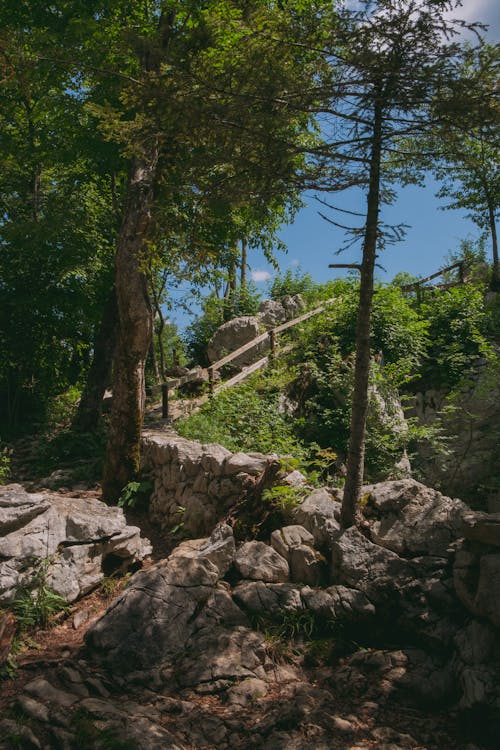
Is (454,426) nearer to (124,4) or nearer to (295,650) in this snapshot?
(295,650)

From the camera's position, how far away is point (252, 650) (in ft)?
17.2

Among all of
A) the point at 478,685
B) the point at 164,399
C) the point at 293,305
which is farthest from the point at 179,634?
the point at 293,305

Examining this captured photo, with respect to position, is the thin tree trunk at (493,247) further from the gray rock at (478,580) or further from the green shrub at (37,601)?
the green shrub at (37,601)

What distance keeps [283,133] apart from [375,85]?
1.20 metres

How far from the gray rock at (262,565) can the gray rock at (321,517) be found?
1.94ft

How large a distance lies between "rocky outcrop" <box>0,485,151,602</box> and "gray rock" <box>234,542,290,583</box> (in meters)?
1.83

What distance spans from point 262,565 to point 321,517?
39.5 inches

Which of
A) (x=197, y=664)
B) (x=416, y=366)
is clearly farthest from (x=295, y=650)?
(x=416, y=366)

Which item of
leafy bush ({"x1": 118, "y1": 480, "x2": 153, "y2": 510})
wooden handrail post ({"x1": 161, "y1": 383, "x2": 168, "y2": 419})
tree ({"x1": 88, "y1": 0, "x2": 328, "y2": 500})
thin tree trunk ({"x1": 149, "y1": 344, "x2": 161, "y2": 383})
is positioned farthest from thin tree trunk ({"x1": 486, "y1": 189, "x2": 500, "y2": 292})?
leafy bush ({"x1": 118, "y1": 480, "x2": 153, "y2": 510})

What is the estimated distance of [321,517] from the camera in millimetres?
6629

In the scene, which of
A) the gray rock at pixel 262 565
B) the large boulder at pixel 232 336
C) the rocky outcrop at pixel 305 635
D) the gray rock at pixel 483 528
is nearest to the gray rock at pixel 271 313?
the large boulder at pixel 232 336

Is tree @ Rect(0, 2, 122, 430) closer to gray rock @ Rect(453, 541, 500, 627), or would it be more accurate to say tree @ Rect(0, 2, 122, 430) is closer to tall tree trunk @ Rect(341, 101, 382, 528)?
tall tree trunk @ Rect(341, 101, 382, 528)

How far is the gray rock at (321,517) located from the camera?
6.45 m

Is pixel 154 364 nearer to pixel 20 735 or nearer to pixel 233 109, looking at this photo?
pixel 233 109
